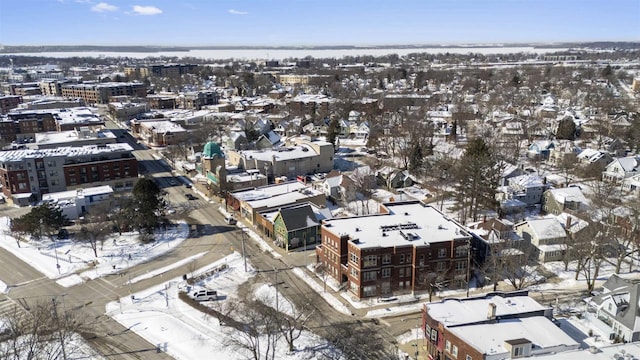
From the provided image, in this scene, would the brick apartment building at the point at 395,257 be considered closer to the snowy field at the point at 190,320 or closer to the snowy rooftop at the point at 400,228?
the snowy rooftop at the point at 400,228

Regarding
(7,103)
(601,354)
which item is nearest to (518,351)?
(601,354)

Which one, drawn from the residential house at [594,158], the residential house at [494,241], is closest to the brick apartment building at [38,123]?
the residential house at [494,241]

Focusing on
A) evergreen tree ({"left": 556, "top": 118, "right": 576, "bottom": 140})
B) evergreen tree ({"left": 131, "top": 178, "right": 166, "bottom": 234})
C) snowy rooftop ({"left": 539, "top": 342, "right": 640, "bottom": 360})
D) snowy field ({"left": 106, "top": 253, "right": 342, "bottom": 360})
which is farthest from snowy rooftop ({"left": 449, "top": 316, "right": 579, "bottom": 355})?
evergreen tree ({"left": 556, "top": 118, "right": 576, "bottom": 140})

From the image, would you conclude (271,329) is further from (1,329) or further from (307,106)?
(307,106)

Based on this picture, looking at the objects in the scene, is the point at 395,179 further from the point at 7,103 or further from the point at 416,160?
the point at 7,103

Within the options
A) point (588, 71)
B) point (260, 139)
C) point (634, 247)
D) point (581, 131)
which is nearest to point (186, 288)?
point (634, 247)

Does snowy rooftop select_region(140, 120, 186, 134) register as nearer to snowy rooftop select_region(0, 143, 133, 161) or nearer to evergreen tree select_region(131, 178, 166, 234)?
snowy rooftop select_region(0, 143, 133, 161)
